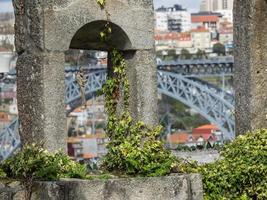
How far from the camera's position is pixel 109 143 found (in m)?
9.98

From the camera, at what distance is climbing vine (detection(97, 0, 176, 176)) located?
27.9 feet

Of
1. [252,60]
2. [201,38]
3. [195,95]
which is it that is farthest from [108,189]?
[201,38]

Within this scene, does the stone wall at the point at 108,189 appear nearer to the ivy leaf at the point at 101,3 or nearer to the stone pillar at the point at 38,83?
the stone pillar at the point at 38,83

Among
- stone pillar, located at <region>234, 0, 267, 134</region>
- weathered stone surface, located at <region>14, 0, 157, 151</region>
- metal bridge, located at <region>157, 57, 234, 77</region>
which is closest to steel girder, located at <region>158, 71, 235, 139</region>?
metal bridge, located at <region>157, 57, 234, 77</region>

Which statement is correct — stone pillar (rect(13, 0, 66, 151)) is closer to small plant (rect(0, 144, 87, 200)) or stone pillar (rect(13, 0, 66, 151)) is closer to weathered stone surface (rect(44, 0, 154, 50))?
weathered stone surface (rect(44, 0, 154, 50))

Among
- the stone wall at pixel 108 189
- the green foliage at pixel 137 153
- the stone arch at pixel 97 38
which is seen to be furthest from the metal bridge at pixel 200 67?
the stone wall at pixel 108 189

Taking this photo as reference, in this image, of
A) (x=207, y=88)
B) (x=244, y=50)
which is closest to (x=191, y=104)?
(x=207, y=88)

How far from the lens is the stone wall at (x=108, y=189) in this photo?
7.69m

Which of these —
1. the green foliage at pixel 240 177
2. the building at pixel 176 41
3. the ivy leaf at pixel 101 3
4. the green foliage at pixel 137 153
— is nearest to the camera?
the green foliage at pixel 137 153

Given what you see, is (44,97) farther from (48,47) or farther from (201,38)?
(201,38)

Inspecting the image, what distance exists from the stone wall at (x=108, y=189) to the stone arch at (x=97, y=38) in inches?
92.3

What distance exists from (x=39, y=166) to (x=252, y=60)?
15.6 feet

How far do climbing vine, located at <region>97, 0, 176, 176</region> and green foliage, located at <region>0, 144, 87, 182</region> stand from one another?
42 centimetres

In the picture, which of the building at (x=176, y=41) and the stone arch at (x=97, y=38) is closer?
the stone arch at (x=97, y=38)
